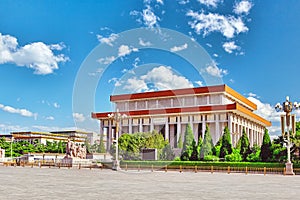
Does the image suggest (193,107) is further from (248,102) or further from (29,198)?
(29,198)

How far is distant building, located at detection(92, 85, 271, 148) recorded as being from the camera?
5759 centimetres

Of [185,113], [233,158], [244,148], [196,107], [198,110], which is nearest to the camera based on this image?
[233,158]

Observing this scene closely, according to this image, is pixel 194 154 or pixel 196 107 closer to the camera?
pixel 194 154

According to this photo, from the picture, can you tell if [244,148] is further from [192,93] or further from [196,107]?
[192,93]

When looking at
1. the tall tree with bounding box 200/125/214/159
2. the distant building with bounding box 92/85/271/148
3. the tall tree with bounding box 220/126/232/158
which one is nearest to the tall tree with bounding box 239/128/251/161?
the tall tree with bounding box 220/126/232/158

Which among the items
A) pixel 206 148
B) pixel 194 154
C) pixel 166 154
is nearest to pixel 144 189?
pixel 194 154

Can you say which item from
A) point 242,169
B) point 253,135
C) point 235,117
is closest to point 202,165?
point 242,169

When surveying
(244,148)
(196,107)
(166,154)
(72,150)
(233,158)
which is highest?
(196,107)

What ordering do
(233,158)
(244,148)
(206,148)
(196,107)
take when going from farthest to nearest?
(196,107) → (206,148) → (244,148) → (233,158)

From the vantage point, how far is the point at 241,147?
39969 millimetres

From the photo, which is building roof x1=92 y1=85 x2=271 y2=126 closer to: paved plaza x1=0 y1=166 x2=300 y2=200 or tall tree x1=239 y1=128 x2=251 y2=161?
tall tree x1=239 y1=128 x2=251 y2=161

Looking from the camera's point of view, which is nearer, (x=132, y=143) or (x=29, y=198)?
(x=29, y=198)

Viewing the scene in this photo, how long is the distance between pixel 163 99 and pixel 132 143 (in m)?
18.3

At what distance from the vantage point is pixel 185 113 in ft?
194
